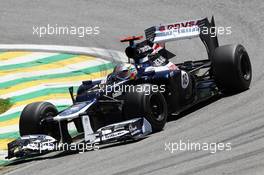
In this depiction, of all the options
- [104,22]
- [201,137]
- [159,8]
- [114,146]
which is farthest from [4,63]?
[201,137]

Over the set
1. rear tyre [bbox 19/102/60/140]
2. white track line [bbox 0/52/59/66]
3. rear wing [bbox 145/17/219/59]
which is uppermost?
rear wing [bbox 145/17/219/59]

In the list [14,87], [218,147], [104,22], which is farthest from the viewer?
[104,22]

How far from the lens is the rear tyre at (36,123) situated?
10.8 meters

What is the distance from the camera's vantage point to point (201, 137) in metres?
9.41

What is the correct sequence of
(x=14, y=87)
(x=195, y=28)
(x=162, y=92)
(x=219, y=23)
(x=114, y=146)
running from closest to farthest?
(x=114, y=146) < (x=162, y=92) < (x=195, y=28) < (x=14, y=87) < (x=219, y=23)

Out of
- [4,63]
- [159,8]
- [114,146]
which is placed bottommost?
[114,146]

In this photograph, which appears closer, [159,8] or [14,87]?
[14,87]

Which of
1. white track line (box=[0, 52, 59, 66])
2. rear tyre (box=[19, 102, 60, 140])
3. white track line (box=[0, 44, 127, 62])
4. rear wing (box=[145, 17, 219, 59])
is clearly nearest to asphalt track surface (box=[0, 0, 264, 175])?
white track line (box=[0, 44, 127, 62])

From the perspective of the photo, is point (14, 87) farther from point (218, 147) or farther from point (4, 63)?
point (218, 147)

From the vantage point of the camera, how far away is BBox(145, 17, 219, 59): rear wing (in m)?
12.3

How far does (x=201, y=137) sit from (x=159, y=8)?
8613 millimetres

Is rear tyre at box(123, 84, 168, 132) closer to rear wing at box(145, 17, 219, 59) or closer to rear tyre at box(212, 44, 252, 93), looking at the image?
rear tyre at box(212, 44, 252, 93)

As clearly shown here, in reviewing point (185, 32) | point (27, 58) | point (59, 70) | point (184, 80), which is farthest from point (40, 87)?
point (184, 80)

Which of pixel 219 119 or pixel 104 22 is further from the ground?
pixel 104 22
